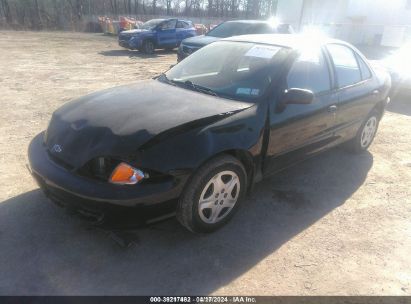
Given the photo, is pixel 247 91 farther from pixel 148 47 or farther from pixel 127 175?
pixel 148 47

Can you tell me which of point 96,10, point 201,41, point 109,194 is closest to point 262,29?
point 201,41

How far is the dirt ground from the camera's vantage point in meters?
2.48

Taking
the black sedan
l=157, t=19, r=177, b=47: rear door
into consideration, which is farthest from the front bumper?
l=157, t=19, r=177, b=47: rear door

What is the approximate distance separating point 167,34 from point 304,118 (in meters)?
13.3

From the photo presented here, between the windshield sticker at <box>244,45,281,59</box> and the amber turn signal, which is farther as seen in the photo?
the windshield sticker at <box>244,45,281,59</box>

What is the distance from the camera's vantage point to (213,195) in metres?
2.83

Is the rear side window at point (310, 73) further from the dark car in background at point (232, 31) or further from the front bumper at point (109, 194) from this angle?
the dark car in background at point (232, 31)

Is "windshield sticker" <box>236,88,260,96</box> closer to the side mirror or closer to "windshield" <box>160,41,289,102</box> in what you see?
"windshield" <box>160,41,289,102</box>

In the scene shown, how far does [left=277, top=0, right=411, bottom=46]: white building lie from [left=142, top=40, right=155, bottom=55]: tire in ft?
37.0

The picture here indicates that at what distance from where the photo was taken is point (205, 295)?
2.39 metres

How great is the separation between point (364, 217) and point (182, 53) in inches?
335

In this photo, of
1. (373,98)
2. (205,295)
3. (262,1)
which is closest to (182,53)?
(373,98)

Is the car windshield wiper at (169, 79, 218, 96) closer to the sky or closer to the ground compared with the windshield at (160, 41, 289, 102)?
closer to the ground

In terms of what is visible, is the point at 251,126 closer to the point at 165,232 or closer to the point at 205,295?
the point at 165,232
